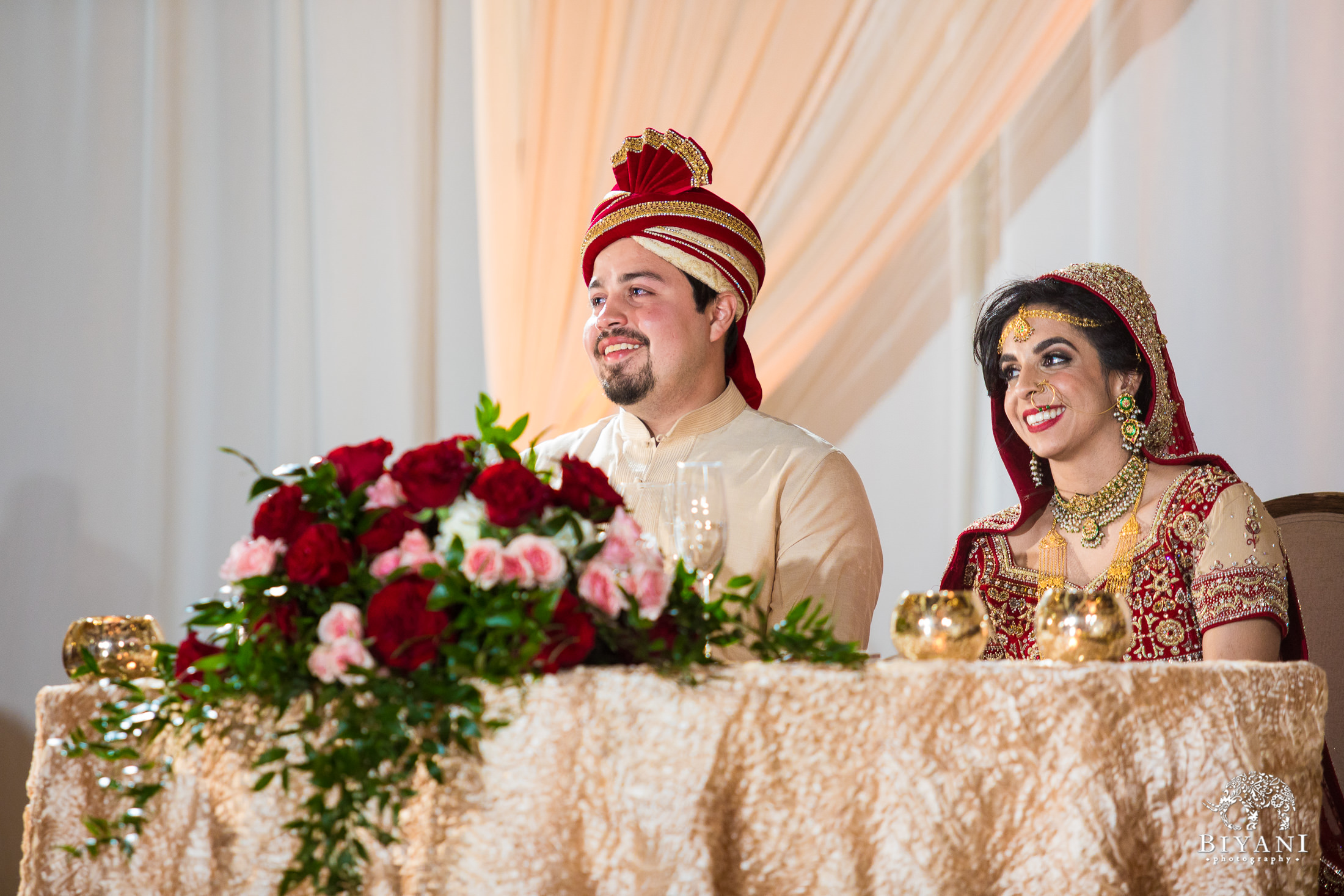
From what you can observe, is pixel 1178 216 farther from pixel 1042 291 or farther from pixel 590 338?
pixel 590 338

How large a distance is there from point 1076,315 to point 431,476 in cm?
138

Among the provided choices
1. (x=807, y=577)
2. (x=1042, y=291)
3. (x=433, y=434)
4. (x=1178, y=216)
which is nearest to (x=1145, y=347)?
(x=1042, y=291)

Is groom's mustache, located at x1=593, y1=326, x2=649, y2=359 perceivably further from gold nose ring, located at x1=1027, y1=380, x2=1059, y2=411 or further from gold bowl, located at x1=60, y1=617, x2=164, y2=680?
gold bowl, located at x1=60, y1=617, x2=164, y2=680

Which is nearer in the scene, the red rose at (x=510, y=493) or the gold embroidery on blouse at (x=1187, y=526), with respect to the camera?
the red rose at (x=510, y=493)

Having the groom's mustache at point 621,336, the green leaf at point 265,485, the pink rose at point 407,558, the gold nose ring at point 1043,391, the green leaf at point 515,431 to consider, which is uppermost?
the groom's mustache at point 621,336

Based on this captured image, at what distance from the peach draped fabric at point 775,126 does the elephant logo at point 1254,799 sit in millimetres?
2067

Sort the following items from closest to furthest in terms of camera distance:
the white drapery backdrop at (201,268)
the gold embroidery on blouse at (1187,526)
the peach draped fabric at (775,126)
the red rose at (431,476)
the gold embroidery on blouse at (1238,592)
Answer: the red rose at (431,476) < the gold embroidery on blouse at (1238,592) < the gold embroidery on blouse at (1187,526) < the peach draped fabric at (775,126) < the white drapery backdrop at (201,268)

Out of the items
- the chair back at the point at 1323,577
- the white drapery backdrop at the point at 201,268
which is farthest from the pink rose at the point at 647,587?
the white drapery backdrop at the point at 201,268

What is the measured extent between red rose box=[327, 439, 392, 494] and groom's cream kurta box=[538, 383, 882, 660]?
77 centimetres

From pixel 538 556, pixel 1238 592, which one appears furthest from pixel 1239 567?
pixel 538 556

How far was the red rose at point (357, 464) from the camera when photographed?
1.18 metres

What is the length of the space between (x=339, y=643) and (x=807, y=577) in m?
1.11

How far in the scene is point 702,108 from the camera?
321 centimetres

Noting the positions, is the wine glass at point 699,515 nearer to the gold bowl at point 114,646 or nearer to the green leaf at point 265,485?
the green leaf at point 265,485
